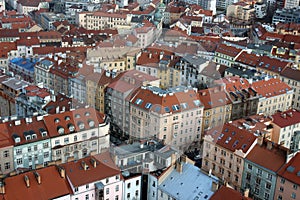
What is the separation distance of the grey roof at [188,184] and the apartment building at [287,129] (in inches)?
461

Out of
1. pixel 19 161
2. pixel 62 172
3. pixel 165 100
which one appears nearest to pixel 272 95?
pixel 165 100

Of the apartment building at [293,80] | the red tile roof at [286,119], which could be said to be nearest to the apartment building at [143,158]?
the red tile roof at [286,119]

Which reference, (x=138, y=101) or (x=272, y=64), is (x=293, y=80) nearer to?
(x=272, y=64)

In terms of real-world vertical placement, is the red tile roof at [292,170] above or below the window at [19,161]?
above

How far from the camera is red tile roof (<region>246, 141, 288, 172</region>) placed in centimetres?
3275

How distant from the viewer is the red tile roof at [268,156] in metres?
32.8

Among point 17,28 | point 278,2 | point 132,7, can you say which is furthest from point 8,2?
point 278,2

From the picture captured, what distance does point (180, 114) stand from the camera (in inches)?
1629

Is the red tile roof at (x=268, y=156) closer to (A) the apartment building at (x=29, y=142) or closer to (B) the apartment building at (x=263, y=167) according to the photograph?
(B) the apartment building at (x=263, y=167)

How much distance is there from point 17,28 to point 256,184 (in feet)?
211

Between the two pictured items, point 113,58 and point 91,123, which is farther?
point 113,58

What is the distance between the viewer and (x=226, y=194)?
91.6 ft

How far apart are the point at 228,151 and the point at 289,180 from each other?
19.0 feet

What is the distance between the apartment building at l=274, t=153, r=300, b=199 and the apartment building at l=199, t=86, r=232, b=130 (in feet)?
42.7
